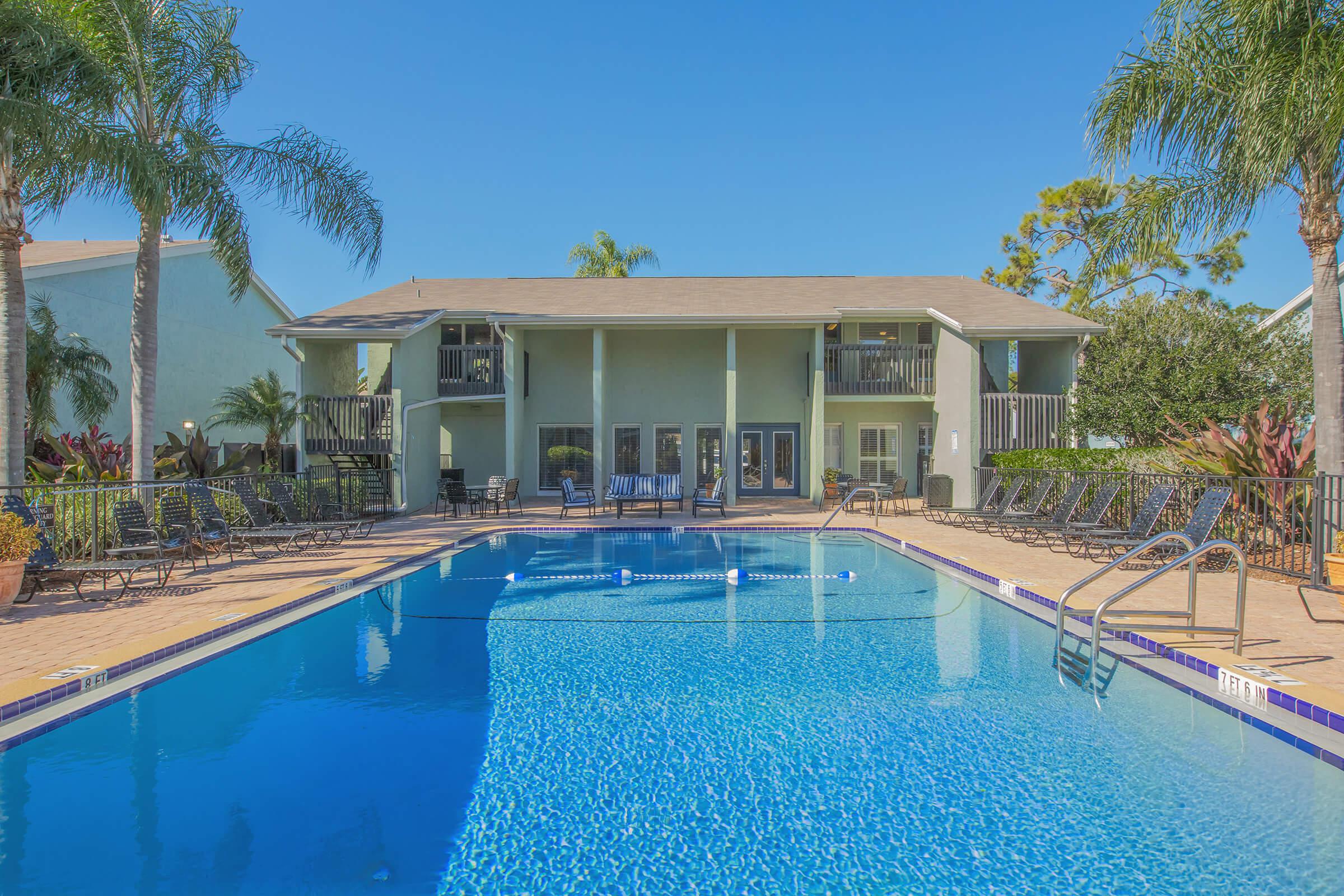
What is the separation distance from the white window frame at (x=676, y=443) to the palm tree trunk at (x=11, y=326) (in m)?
14.1

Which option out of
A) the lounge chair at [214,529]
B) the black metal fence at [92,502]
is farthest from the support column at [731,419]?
the lounge chair at [214,529]

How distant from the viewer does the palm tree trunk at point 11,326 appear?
8703mm

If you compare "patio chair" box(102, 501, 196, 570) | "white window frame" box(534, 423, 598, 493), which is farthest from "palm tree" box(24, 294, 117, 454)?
"white window frame" box(534, 423, 598, 493)

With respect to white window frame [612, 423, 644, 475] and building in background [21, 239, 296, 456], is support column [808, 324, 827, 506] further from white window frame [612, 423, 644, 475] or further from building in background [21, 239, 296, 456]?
building in background [21, 239, 296, 456]

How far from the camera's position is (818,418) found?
60.1 feet

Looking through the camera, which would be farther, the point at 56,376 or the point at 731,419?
the point at 731,419

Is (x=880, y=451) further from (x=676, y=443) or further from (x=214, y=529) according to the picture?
(x=214, y=529)

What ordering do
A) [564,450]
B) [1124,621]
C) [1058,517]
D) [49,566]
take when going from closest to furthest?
[1124,621] < [49,566] < [1058,517] < [564,450]

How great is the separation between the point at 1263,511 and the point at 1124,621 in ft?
12.5

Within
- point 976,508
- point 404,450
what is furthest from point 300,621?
point 976,508

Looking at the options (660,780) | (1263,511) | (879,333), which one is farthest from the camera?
(879,333)

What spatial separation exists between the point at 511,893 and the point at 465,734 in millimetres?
1815

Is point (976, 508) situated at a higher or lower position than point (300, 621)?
higher

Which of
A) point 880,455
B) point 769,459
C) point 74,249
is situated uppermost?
point 74,249
